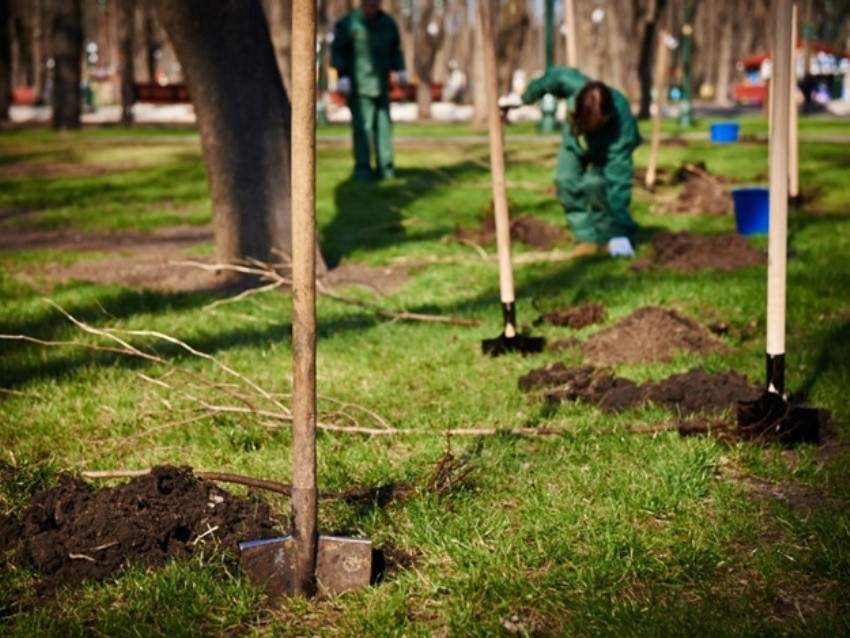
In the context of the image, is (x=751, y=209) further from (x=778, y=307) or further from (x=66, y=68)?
(x=66, y=68)

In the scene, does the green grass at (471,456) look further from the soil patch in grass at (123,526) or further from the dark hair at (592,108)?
the dark hair at (592,108)

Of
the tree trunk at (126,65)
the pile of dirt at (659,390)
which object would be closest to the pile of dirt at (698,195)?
the pile of dirt at (659,390)

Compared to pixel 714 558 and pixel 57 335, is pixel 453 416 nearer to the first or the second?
pixel 714 558

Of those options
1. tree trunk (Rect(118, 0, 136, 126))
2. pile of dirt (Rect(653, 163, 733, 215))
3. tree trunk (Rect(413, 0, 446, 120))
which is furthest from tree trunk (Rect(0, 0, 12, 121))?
pile of dirt (Rect(653, 163, 733, 215))

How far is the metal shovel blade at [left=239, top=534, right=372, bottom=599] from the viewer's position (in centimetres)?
314

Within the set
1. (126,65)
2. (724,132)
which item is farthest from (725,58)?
(724,132)

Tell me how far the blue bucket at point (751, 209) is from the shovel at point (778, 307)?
4.88 metres

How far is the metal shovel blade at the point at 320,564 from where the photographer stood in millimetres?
3141

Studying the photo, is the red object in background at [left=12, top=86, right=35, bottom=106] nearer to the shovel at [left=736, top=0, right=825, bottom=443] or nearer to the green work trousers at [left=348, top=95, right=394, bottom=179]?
the green work trousers at [left=348, top=95, right=394, bottom=179]

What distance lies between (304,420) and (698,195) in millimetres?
9277

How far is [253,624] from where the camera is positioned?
9.85 feet

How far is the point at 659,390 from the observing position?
4863 mm

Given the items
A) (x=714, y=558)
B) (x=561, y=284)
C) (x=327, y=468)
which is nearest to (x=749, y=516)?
(x=714, y=558)

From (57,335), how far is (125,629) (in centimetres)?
384
